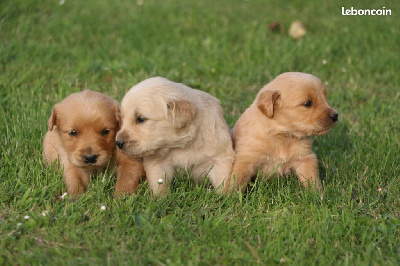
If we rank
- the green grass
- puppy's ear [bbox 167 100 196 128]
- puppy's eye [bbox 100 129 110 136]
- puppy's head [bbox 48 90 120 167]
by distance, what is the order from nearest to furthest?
1. the green grass
2. puppy's ear [bbox 167 100 196 128]
3. puppy's head [bbox 48 90 120 167]
4. puppy's eye [bbox 100 129 110 136]

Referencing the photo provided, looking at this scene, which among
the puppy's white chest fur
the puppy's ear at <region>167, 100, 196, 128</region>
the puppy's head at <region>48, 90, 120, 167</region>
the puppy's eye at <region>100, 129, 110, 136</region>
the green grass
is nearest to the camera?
the green grass

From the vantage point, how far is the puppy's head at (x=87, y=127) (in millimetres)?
4754

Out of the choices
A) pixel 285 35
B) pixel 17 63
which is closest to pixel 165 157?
pixel 17 63

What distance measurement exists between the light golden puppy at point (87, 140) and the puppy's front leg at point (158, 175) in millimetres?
128

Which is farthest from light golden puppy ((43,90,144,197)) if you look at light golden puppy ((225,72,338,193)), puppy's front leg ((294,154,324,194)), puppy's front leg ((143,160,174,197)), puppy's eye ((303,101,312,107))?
puppy's eye ((303,101,312,107))

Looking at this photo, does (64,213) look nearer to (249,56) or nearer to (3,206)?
(3,206)

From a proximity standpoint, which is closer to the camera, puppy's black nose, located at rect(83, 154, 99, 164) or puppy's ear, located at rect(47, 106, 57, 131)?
puppy's black nose, located at rect(83, 154, 99, 164)

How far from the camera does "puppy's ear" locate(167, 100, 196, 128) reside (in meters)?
4.64

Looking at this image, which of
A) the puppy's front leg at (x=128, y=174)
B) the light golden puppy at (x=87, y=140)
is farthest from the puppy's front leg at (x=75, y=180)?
the puppy's front leg at (x=128, y=174)

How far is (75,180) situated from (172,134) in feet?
3.07

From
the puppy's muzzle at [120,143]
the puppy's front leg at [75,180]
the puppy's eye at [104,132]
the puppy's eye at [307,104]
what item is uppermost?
the puppy's eye at [307,104]

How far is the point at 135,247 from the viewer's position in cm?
405

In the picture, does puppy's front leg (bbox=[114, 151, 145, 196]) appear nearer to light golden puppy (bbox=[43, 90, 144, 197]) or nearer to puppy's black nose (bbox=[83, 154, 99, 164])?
light golden puppy (bbox=[43, 90, 144, 197])

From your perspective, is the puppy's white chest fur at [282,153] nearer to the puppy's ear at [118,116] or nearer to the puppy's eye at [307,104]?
the puppy's eye at [307,104]
